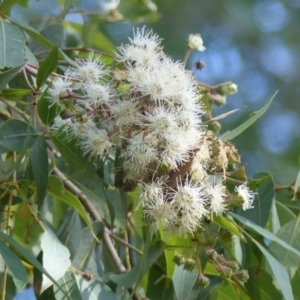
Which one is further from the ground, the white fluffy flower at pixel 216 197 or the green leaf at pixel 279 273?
the white fluffy flower at pixel 216 197

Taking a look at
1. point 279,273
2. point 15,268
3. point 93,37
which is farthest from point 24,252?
point 93,37

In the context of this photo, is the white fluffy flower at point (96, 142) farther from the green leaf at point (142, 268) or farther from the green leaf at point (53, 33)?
the green leaf at point (53, 33)

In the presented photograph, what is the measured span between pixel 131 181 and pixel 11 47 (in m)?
0.24

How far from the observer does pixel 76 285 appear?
0.98 m

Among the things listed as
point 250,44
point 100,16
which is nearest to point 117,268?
point 100,16

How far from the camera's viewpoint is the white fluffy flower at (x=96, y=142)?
0.86 m

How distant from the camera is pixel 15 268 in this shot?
866mm

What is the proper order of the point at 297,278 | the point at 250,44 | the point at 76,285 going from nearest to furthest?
the point at 76,285
the point at 297,278
the point at 250,44

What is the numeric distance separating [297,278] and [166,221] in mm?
353

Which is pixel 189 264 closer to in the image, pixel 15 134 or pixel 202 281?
pixel 202 281

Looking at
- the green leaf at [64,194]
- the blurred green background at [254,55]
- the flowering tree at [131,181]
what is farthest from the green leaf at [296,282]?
the blurred green background at [254,55]

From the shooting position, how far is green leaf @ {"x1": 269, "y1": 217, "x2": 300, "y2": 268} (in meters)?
1.08

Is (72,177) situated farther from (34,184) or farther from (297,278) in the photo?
(297,278)

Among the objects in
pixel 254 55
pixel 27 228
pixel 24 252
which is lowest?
pixel 254 55
